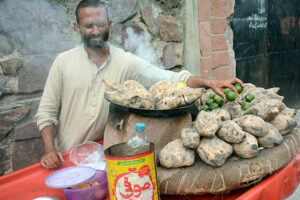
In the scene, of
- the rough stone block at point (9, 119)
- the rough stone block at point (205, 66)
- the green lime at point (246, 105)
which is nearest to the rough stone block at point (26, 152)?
the rough stone block at point (9, 119)

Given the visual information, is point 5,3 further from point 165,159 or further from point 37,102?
point 165,159

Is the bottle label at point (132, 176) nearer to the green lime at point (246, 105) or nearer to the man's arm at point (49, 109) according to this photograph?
the green lime at point (246, 105)

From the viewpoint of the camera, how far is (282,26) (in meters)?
4.79

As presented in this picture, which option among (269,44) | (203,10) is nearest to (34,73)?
(203,10)

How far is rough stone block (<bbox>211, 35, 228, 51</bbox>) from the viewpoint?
289cm

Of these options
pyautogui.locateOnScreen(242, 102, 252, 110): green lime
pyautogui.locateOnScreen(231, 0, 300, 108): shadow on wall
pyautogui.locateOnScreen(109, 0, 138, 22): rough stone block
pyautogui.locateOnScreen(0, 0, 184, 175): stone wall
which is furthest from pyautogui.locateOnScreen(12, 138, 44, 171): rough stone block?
pyautogui.locateOnScreen(231, 0, 300, 108): shadow on wall

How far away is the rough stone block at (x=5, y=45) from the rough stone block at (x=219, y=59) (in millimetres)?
2119

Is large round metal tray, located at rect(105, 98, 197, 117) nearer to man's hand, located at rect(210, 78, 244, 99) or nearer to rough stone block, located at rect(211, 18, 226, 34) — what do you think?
man's hand, located at rect(210, 78, 244, 99)

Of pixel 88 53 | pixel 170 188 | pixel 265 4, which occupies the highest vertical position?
pixel 265 4

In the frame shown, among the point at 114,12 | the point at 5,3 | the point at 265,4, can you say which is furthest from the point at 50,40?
the point at 265,4

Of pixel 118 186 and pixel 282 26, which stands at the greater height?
pixel 282 26

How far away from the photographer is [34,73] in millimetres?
1743

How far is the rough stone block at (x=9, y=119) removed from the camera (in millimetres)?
1632

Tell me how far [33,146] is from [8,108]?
0.33 meters
